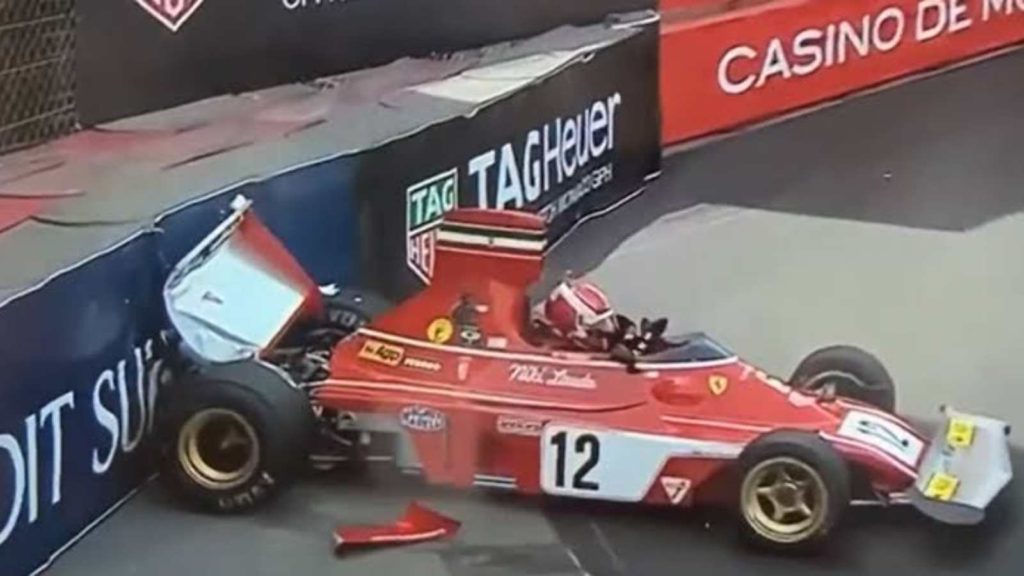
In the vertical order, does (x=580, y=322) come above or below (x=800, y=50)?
below

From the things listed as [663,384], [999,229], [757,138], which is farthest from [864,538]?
[757,138]

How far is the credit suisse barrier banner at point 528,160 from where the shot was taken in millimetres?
3967

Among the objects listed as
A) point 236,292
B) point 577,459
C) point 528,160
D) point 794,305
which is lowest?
point 577,459

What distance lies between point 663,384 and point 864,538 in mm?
406

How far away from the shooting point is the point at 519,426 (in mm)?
3104

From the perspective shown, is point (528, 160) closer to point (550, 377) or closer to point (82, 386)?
point (550, 377)

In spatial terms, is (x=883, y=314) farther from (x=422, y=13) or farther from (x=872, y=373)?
(x=422, y=13)

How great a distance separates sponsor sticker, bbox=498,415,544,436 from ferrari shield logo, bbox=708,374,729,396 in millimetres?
286

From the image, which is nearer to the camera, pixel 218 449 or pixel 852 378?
pixel 218 449

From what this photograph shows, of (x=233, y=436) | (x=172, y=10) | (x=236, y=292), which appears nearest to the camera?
(x=233, y=436)

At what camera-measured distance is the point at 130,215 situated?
3244mm

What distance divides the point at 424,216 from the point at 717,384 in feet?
3.85

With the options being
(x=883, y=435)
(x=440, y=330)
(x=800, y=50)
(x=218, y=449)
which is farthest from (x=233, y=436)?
(x=800, y=50)

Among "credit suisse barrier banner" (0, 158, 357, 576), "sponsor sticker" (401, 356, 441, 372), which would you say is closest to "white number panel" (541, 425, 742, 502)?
"sponsor sticker" (401, 356, 441, 372)
